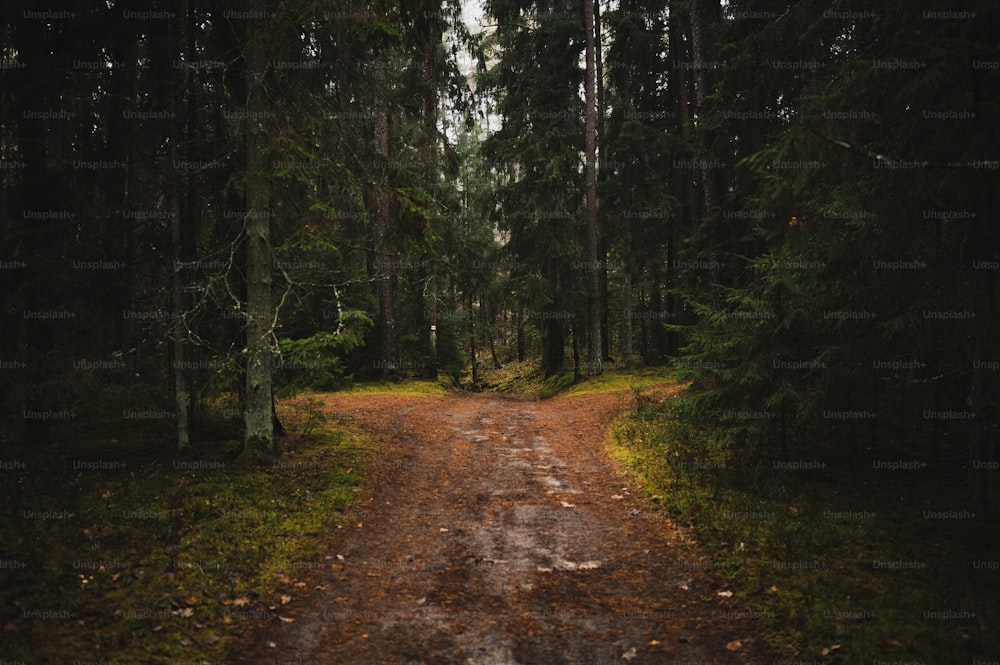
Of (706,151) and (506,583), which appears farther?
(706,151)

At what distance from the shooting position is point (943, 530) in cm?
671

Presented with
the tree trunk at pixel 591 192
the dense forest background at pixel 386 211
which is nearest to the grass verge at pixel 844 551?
the dense forest background at pixel 386 211

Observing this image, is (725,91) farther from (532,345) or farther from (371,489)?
(532,345)

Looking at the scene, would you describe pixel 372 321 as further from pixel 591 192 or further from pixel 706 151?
pixel 591 192

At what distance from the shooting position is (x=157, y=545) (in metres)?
6.51

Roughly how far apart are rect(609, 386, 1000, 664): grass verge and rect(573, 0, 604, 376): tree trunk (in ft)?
42.2

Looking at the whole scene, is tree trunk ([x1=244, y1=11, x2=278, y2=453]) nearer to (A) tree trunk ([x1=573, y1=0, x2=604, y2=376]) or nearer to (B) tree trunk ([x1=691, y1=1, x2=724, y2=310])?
(B) tree trunk ([x1=691, y1=1, x2=724, y2=310])

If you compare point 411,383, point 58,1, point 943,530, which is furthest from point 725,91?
point 411,383

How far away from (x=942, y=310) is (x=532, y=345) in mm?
37162

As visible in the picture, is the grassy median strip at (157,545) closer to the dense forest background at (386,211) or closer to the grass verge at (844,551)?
the dense forest background at (386,211)

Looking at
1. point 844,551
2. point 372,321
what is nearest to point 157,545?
point 372,321

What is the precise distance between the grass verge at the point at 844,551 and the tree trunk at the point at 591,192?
42.2 ft

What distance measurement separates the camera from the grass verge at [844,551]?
484 centimetres

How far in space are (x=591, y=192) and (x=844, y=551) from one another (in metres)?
18.0
